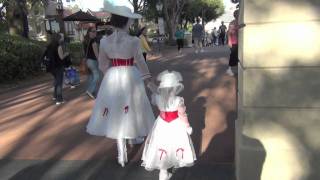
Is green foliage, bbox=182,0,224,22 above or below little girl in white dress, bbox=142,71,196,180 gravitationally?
above

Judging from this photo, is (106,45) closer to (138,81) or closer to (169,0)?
(138,81)

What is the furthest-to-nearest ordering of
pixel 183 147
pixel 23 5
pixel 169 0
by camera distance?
pixel 169 0 < pixel 23 5 < pixel 183 147

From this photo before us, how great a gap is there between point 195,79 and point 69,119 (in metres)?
5.39

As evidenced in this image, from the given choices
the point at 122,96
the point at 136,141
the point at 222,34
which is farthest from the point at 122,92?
the point at 222,34

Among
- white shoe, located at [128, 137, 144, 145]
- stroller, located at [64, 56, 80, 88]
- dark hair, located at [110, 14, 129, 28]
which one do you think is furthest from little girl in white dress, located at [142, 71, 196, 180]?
stroller, located at [64, 56, 80, 88]

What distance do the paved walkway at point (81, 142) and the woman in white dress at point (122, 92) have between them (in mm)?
407

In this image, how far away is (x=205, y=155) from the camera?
6.36 metres

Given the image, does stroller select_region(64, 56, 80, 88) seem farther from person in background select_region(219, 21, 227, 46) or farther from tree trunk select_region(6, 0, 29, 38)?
person in background select_region(219, 21, 227, 46)

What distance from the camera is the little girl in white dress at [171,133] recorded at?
4.98m

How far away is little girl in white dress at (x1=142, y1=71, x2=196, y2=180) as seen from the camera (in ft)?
16.3

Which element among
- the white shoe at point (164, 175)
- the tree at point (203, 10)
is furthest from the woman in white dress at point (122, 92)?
the tree at point (203, 10)

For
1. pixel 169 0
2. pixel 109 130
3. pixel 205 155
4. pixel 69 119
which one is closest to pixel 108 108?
pixel 109 130

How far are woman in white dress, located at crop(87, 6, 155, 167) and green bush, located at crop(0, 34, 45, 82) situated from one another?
10.8 m

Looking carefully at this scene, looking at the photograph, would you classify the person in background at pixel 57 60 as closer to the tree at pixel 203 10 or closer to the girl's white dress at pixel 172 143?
the girl's white dress at pixel 172 143
